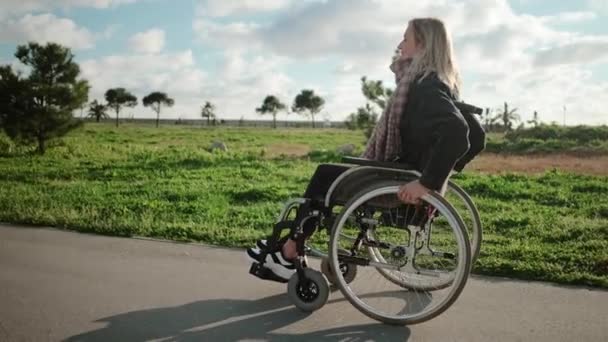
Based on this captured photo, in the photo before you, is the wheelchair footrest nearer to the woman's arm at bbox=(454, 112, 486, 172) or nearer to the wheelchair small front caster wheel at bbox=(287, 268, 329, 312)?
the wheelchair small front caster wheel at bbox=(287, 268, 329, 312)

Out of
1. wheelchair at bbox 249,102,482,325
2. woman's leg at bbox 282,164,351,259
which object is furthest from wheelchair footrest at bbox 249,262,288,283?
woman's leg at bbox 282,164,351,259

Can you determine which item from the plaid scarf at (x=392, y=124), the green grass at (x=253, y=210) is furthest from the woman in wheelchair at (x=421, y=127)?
the green grass at (x=253, y=210)

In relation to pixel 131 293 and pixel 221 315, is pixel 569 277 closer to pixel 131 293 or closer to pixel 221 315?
pixel 221 315

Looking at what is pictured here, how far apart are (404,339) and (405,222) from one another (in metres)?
0.65

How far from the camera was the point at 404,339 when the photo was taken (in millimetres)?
3074

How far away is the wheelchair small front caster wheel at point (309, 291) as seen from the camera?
11.3 feet

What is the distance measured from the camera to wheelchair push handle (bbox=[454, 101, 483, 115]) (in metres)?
3.30

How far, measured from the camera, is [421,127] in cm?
319

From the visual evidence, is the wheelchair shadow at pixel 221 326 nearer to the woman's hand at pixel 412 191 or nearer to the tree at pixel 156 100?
the woman's hand at pixel 412 191

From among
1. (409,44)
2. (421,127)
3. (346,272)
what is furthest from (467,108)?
(346,272)

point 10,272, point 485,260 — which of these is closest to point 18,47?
point 10,272

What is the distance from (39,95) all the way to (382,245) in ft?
67.7

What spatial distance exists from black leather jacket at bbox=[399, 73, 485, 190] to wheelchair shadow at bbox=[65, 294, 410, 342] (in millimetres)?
889

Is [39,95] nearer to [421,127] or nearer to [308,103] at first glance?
[421,127]
